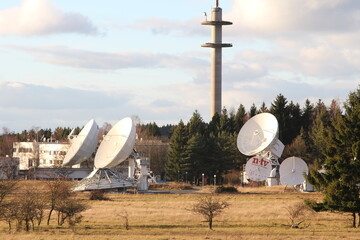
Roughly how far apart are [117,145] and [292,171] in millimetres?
23117

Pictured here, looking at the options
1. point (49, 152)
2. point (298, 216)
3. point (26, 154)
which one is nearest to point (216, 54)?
point (49, 152)

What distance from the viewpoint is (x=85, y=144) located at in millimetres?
99188

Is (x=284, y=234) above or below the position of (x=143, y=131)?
below

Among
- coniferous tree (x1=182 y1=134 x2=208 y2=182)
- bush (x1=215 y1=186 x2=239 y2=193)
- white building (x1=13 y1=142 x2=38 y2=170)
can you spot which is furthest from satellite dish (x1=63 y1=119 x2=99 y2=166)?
white building (x1=13 y1=142 x2=38 y2=170)

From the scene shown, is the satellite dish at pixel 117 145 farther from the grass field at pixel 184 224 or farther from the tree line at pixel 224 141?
the tree line at pixel 224 141

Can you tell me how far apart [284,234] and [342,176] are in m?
8.94

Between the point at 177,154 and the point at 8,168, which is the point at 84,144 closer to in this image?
the point at 177,154

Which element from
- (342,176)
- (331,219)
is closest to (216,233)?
(342,176)

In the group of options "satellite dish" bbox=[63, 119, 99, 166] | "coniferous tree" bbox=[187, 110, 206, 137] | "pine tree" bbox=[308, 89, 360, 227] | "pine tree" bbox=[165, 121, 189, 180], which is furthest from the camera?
"coniferous tree" bbox=[187, 110, 206, 137]

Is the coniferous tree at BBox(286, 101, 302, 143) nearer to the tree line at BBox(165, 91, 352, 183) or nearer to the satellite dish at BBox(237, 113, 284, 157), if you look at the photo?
the tree line at BBox(165, 91, 352, 183)

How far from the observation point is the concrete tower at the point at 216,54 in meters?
159

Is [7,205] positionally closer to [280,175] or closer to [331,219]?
[331,219]

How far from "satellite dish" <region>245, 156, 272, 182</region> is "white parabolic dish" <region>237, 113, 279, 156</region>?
7.32 ft

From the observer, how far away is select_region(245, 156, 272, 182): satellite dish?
108m
